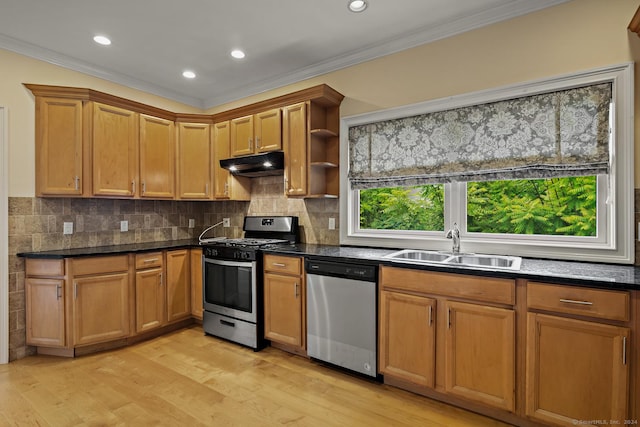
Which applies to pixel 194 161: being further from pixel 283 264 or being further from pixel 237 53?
pixel 283 264

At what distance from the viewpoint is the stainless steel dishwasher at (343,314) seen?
97.3 inches

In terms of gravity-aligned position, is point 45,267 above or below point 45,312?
above

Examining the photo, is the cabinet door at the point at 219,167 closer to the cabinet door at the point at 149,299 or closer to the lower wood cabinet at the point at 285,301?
the cabinet door at the point at 149,299

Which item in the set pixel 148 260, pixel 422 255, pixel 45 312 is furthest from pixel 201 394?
pixel 422 255

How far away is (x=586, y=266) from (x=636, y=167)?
0.70 m

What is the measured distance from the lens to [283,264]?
2.97 m

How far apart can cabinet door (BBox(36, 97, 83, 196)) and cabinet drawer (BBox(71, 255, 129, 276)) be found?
0.65 metres

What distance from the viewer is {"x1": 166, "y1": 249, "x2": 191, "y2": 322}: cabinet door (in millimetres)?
3562

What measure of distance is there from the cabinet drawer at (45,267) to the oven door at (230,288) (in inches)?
48.2

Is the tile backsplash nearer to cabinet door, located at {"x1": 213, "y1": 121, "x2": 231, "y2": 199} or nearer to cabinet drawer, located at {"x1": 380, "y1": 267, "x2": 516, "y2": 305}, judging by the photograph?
cabinet door, located at {"x1": 213, "y1": 121, "x2": 231, "y2": 199}

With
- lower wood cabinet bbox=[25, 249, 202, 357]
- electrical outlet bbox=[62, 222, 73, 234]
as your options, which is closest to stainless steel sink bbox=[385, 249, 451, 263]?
lower wood cabinet bbox=[25, 249, 202, 357]

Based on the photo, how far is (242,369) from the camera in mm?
2734

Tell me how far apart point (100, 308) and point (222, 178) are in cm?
181

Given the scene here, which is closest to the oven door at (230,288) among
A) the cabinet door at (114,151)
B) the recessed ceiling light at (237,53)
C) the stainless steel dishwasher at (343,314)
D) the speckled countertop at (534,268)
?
the speckled countertop at (534,268)
